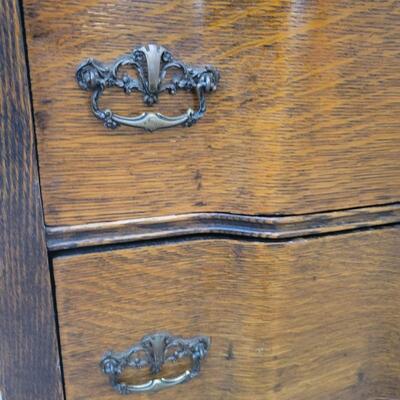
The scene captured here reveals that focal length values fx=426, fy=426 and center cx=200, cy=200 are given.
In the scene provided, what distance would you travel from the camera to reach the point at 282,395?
0.46 m

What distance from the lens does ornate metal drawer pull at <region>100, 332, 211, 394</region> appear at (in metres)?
0.42

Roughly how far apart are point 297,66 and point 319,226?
0.15 m

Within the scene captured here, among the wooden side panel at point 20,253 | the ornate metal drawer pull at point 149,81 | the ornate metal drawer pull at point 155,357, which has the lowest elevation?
the ornate metal drawer pull at point 155,357

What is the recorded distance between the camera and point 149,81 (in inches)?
14.0

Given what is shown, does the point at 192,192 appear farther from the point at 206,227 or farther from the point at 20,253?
the point at 20,253

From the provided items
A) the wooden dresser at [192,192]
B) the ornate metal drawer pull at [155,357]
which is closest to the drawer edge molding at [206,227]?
the wooden dresser at [192,192]

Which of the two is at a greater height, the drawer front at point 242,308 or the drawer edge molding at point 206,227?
the drawer edge molding at point 206,227

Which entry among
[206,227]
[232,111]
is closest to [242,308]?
[206,227]

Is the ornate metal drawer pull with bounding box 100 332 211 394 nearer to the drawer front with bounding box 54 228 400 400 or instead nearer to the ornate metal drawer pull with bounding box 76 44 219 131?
the drawer front with bounding box 54 228 400 400

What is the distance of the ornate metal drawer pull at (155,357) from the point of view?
1.36 feet

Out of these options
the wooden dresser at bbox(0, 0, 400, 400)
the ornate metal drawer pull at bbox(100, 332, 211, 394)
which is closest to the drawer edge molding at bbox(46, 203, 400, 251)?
the wooden dresser at bbox(0, 0, 400, 400)

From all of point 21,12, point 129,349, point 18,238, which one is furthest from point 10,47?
point 129,349

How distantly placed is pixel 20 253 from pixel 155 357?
17 centimetres

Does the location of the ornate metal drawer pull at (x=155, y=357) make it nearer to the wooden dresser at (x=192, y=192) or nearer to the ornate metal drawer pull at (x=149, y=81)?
the wooden dresser at (x=192, y=192)
